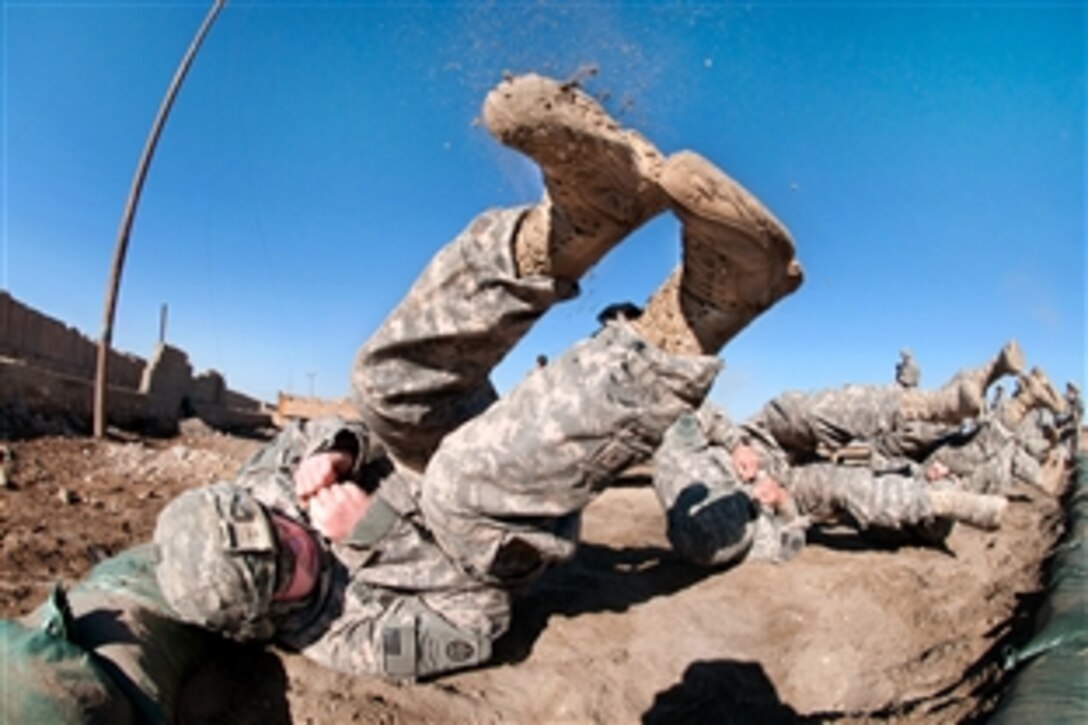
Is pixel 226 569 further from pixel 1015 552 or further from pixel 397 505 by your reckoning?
pixel 1015 552

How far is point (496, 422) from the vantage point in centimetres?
174

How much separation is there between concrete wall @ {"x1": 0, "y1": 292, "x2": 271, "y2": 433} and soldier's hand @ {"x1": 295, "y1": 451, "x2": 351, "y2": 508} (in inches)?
218

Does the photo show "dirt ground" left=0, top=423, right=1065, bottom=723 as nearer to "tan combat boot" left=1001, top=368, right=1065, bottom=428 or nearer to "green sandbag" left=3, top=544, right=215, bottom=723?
"green sandbag" left=3, top=544, right=215, bottom=723

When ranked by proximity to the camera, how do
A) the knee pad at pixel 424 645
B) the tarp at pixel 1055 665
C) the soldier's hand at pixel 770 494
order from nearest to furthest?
the tarp at pixel 1055 665 < the knee pad at pixel 424 645 < the soldier's hand at pixel 770 494

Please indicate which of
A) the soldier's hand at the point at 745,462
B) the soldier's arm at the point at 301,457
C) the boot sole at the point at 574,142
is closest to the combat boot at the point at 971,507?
the soldier's hand at the point at 745,462

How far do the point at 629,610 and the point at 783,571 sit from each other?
2.44ft

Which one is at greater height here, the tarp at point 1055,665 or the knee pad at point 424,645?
the tarp at point 1055,665

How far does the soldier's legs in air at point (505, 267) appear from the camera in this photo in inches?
57.9

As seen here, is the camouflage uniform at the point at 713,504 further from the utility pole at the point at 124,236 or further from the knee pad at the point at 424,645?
the utility pole at the point at 124,236

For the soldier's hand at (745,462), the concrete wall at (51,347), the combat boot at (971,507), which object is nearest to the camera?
the combat boot at (971,507)

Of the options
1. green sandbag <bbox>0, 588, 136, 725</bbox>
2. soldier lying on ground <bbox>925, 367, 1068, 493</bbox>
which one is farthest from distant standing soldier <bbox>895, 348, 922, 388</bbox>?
green sandbag <bbox>0, 588, 136, 725</bbox>

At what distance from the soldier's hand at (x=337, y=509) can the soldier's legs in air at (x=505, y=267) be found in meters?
0.24

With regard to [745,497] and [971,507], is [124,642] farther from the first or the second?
[971,507]

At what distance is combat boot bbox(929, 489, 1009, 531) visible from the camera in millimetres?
3035
